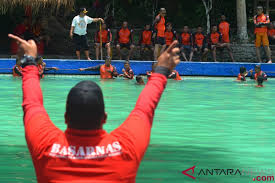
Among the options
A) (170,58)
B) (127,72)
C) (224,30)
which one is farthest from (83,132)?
(224,30)

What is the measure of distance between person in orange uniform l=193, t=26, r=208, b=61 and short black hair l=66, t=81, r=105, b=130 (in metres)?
19.1

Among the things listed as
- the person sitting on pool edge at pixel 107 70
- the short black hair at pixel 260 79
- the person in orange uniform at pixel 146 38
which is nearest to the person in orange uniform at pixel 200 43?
the person in orange uniform at pixel 146 38

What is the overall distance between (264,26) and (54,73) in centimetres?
701

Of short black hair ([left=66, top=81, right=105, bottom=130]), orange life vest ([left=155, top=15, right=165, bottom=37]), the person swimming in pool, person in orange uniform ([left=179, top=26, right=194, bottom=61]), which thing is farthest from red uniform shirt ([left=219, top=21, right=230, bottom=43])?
short black hair ([left=66, top=81, right=105, bottom=130])

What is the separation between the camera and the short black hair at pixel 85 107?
2.75 m

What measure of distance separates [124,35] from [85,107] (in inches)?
753

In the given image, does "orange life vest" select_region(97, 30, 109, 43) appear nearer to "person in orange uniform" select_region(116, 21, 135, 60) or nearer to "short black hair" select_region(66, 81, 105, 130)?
"person in orange uniform" select_region(116, 21, 135, 60)

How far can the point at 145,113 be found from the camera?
2938 mm

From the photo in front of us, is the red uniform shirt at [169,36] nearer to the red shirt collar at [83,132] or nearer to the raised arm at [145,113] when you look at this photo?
the raised arm at [145,113]

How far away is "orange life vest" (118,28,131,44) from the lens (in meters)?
21.8

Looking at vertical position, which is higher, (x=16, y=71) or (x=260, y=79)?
(x=16, y=71)

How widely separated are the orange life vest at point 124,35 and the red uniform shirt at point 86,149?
62.1 ft

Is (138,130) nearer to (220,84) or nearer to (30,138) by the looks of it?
(30,138)

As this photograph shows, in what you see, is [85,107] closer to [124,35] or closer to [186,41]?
[124,35]
